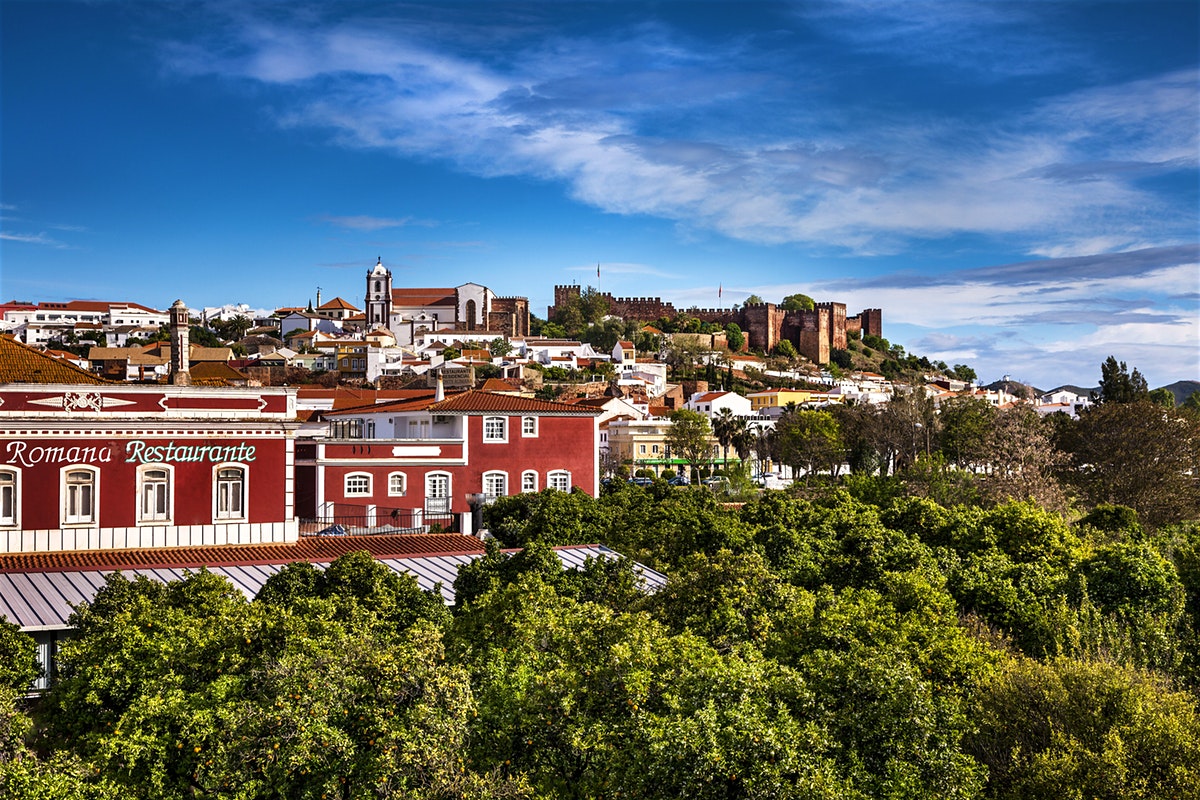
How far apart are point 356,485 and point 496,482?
204 inches

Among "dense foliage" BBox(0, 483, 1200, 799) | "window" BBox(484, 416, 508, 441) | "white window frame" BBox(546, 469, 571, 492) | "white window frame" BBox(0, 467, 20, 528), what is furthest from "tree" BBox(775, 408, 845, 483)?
"dense foliage" BBox(0, 483, 1200, 799)

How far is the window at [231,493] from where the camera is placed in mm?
27094

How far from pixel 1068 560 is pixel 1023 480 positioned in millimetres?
22655

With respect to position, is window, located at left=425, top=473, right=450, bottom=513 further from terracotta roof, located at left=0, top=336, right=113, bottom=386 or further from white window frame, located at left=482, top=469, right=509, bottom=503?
terracotta roof, located at left=0, top=336, right=113, bottom=386

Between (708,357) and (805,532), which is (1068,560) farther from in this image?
(708,357)

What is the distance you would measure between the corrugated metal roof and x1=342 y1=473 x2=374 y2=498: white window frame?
14390mm

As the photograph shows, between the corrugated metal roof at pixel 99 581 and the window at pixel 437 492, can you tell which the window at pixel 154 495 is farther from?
the window at pixel 437 492

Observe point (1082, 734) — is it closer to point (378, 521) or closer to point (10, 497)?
point (10, 497)

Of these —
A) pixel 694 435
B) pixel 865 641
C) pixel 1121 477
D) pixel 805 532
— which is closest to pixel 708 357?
pixel 694 435

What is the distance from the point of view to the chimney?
3284cm

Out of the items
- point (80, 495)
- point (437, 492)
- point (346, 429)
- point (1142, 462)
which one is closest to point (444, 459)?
point (437, 492)

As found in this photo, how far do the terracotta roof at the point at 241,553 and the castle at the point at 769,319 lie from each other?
13079cm

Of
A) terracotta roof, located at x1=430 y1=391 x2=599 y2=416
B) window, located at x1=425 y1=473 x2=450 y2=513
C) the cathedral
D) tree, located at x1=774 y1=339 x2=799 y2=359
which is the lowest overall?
window, located at x1=425 y1=473 x2=450 y2=513

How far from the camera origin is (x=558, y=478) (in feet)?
139
